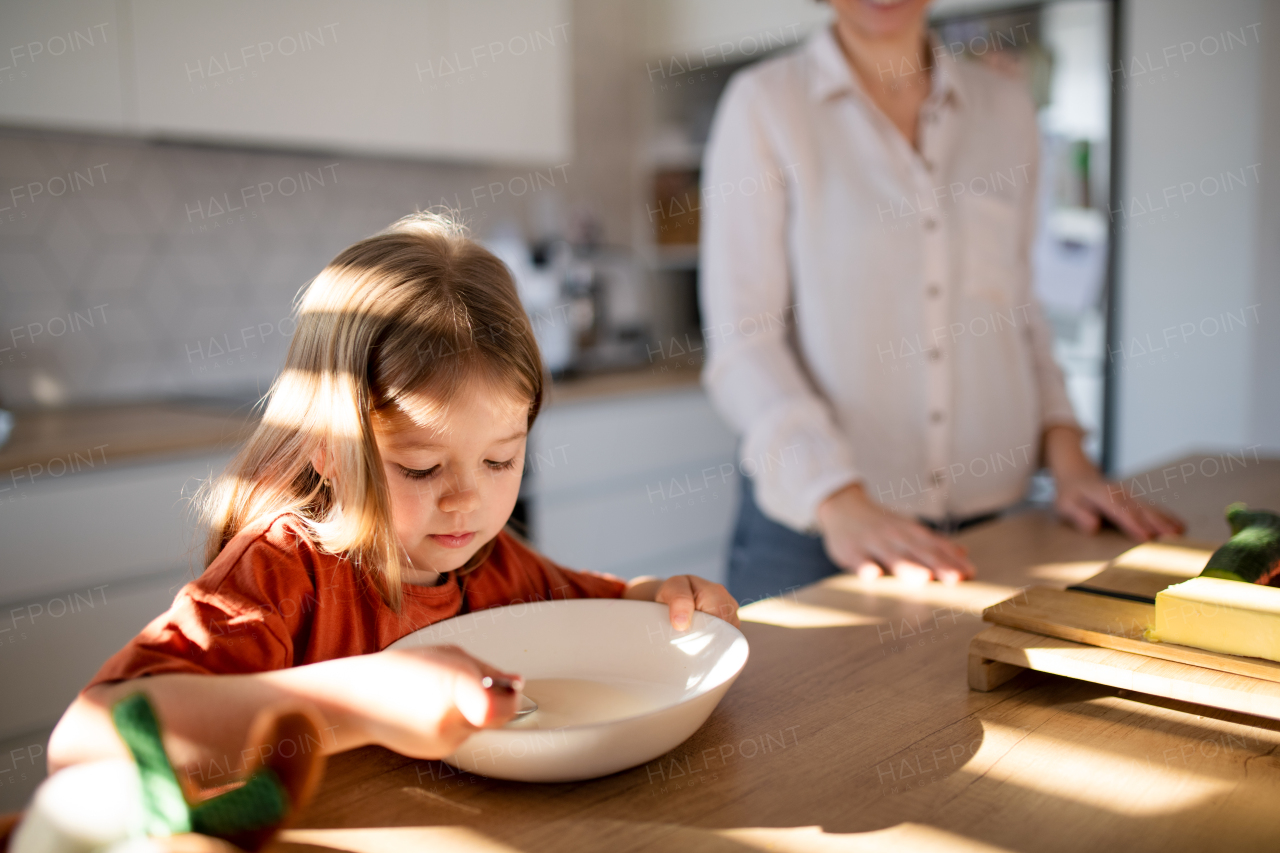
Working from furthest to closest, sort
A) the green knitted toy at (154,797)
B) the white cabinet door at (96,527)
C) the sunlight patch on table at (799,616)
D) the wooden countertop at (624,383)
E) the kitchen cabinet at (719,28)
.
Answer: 1. the kitchen cabinet at (719,28)
2. the wooden countertop at (624,383)
3. the white cabinet door at (96,527)
4. the sunlight patch on table at (799,616)
5. the green knitted toy at (154,797)

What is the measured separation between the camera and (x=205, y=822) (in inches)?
18.1

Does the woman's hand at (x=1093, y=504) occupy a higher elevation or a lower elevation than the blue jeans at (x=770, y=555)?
higher

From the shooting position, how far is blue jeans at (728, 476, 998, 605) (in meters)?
1.41

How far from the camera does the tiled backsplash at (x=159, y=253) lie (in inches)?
86.6

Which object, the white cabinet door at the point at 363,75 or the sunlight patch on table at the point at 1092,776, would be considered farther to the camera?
the white cabinet door at the point at 363,75

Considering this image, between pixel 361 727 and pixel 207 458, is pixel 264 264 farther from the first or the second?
pixel 361 727

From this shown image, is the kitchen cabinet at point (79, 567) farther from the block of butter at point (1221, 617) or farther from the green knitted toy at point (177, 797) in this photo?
the block of butter at point (1221, 617)

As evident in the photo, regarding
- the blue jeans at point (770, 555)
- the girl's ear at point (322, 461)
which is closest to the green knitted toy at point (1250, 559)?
the blue jeans at point (770, 555)

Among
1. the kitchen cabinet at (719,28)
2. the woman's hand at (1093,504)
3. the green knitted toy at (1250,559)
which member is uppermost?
the kitchen cabinet at (719,28)

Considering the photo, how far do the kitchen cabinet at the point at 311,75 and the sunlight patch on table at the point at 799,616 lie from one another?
5.95ft

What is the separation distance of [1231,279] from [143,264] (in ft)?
8.79

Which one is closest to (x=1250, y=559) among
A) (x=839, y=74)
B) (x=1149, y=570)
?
(x=1149, y=570)

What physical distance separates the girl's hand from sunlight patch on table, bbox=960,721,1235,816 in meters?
0.33

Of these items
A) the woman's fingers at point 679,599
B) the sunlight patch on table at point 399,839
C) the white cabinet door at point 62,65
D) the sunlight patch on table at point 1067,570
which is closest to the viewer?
the sunlight patch on table at point 399,839
